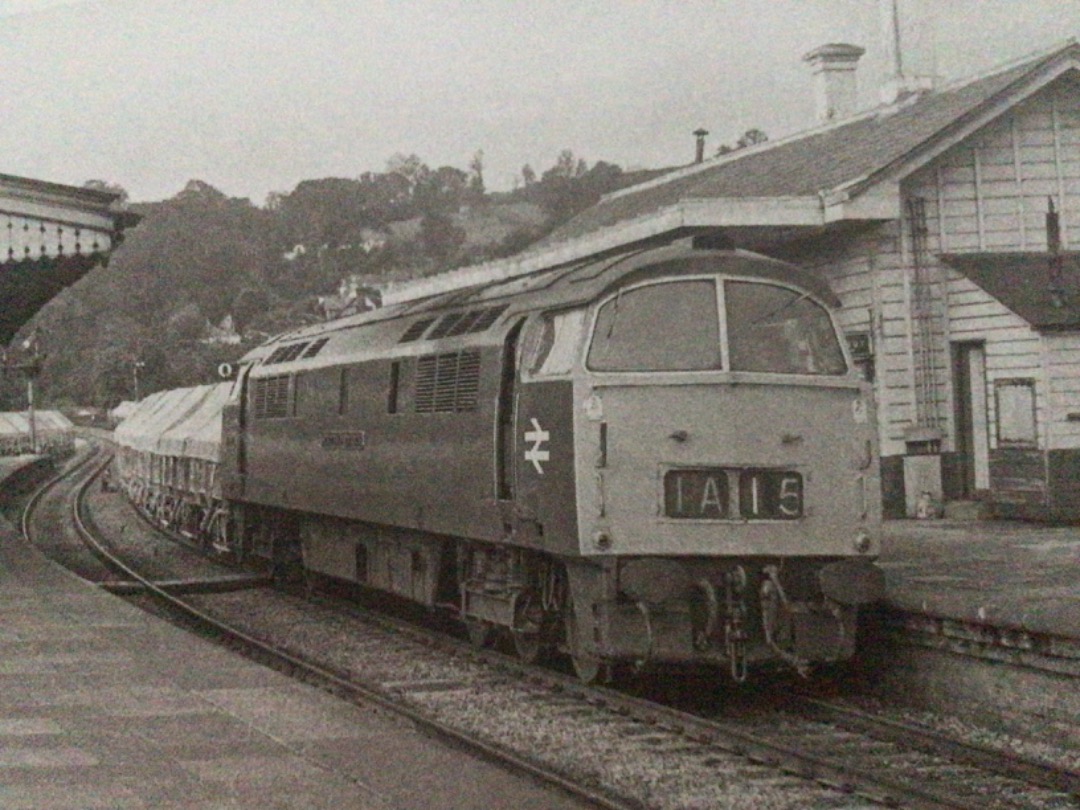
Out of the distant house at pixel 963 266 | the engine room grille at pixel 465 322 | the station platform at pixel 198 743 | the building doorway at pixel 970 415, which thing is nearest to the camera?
the station platform at pixel 198 743

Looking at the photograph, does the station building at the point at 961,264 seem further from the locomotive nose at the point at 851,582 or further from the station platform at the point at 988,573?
the locomotive nose at the point at 851,582

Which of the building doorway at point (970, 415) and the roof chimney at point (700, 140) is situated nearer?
the building doorway at point (970, 415)

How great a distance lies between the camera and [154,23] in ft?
50.4

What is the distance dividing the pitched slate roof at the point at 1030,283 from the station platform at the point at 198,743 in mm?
10602

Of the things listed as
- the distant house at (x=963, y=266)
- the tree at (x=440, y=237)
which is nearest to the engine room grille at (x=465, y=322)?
the distant house at (x=963, y=266)

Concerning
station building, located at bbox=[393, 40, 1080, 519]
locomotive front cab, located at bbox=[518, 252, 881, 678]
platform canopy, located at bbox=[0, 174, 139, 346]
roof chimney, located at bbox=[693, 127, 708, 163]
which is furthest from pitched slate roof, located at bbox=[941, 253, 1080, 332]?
roof chimney, located at bbox=[693, 127, 708, 163]

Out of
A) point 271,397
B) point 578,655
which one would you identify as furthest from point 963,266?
point 578,655

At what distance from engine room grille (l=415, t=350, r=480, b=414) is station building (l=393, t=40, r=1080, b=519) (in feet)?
18.3

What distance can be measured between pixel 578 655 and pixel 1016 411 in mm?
9190

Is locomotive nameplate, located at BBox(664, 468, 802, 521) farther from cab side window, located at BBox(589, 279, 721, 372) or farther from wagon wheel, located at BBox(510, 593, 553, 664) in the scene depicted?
wagon wheel, located at BBox(510, 593, 553, 664)

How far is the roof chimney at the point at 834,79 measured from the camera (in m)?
25.1

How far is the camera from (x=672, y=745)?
30.4 feet

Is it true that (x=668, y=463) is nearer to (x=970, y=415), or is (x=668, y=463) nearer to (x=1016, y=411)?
(x=1016, y=411)

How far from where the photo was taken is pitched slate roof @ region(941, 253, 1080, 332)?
17.9 metres
